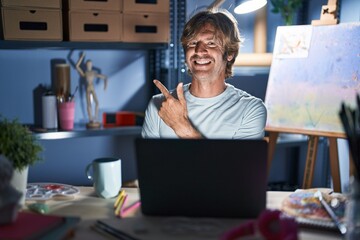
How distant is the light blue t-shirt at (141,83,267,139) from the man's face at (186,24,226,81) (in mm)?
95

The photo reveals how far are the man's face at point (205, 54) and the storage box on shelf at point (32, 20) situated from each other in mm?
850

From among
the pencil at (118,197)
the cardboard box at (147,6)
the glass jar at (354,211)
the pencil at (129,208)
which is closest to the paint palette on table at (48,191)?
the pencil at (118,197)

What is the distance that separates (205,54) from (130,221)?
103 centimetres

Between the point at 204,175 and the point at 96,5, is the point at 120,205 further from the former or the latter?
the point at 96,5

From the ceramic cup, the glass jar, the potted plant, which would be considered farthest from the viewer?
the ceramic cup

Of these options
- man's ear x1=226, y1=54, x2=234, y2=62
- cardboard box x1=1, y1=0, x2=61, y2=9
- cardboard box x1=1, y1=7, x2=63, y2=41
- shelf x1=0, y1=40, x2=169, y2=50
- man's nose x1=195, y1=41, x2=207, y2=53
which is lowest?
man's ear x1=226, y1=54, x2=234, y2=62

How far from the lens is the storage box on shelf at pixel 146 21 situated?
260 cm

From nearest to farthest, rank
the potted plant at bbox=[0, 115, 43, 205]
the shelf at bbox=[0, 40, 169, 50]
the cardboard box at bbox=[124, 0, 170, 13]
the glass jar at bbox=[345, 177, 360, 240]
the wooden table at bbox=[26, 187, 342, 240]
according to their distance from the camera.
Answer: the glass jar at bbox=[345, 177, 360, 240], the wooden table at bbox=[26, 187, 342, 240], the potted plant at bbox=[0, 115, 43, 205], the shelf at bbox=[0, 40, 169, 50], the cardboard box at bbox=[124, 0, 170, 13]

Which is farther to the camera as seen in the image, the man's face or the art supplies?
the man's face

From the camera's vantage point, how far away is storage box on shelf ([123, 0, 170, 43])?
8.54 ft

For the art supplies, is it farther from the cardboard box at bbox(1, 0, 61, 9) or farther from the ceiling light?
the cardboard box at bbox(1, 0, 61, 9)

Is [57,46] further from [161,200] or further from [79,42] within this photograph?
[161,200]

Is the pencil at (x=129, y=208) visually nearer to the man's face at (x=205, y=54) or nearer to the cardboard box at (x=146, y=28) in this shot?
the man's face at (x=205, y=54)

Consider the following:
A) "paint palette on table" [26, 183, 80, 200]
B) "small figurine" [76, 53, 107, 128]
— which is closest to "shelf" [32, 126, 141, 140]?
"small figurine" [76, 53, 107, 128]
